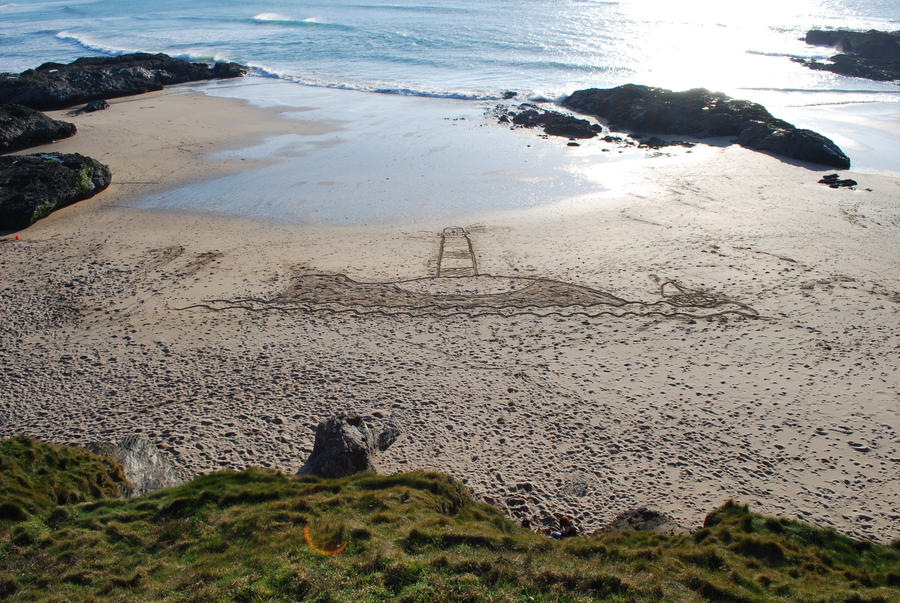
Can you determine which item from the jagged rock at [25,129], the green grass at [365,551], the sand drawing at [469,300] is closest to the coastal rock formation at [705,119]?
the sand drawing at [469,300]

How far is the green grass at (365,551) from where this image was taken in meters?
4.14

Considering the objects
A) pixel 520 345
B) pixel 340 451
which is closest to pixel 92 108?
pixel 520 345

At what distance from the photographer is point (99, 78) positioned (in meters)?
25.0

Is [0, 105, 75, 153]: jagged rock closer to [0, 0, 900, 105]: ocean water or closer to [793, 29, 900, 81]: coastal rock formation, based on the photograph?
[0, 0, 900, 105]: ocean water

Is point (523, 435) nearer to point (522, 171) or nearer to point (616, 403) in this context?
point (616, 403)

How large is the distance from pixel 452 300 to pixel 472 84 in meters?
20.6

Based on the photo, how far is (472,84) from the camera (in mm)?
27875

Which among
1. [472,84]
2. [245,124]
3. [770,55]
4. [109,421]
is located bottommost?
[109,421]

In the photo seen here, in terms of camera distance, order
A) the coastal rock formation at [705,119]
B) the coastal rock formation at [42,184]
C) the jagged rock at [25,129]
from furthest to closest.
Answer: the jagged rock at [25,129] → the coastal rock formation at [705,119] → the coastal rock formation at [42,184]

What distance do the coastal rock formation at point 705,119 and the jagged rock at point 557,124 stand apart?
1.59m

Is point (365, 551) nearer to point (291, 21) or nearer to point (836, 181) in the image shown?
point (836, 181)

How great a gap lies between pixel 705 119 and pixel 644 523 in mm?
17591

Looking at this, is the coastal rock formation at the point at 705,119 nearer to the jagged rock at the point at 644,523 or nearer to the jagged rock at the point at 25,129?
the jagged rock at the point at 644,523

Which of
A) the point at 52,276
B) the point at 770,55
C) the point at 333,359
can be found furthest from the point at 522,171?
the point at 770,55
